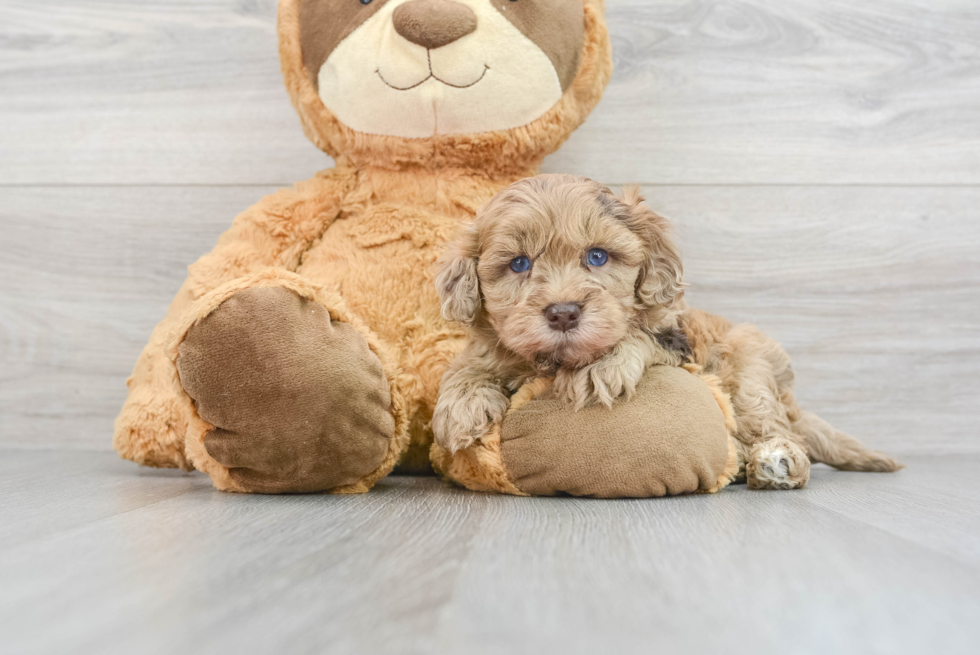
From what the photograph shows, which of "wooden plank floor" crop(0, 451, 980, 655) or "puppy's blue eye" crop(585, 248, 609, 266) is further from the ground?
"puppy's blue eye" crop(585, 248, 609, 266)

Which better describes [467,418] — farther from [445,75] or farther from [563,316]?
[445,75]

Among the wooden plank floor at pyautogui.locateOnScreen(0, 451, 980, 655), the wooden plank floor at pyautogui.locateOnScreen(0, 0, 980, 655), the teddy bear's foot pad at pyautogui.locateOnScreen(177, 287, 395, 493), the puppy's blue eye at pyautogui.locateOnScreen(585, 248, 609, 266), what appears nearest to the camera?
the wooden plank floor at pyautogui.locateOnScreen(0, 451, 980, 655)

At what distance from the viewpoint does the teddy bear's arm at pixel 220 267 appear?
1.71m

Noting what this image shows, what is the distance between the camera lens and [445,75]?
1.61 metres

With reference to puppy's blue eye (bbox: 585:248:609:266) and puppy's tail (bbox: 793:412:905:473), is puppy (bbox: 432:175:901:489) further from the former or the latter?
puppy's tail (bbox: 793:412:905:473)

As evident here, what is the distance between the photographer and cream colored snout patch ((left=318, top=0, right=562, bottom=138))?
1.61 metres

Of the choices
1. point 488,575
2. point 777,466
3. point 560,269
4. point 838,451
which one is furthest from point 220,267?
point 838,451

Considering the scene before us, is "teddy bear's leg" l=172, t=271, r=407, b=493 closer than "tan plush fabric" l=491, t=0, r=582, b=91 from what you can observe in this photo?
Yes

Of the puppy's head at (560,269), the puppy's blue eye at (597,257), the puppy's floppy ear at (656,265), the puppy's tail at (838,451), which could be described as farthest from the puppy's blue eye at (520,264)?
the puppy's tail at (838,451)

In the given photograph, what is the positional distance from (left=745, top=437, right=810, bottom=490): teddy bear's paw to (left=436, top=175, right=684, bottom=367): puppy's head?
Answer: 38cm

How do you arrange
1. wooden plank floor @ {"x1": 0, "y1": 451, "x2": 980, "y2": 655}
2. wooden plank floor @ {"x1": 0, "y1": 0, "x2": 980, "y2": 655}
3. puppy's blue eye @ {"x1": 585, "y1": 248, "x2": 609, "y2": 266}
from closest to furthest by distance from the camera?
1. wooden plank floor @ {"x1": 0, "y1": 451, "x2": 980, "y2": 655}
2. puppy's blue eye @ {"x1": 585, "y1": 248, "x2": 609, "y2": 266}
3. wooden plank floor @ {"x1": 0, "y1": 0, "x2": 980, "y2": 655}

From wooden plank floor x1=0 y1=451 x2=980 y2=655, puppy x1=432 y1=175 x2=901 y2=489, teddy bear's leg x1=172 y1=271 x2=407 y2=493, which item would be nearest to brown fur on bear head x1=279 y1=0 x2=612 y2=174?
puppy x1=432 y1=175 x2=901 y2=489

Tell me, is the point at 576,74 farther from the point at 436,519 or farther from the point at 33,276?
the point at 33,276

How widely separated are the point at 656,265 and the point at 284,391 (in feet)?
2.41
